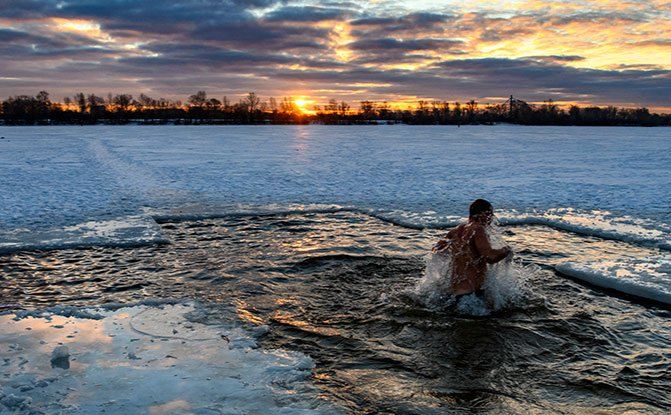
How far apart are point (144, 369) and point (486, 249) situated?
3.91m

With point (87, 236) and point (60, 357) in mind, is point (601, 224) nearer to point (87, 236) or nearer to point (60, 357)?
point (87, 236)

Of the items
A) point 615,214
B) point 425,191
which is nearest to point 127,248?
point 425,191

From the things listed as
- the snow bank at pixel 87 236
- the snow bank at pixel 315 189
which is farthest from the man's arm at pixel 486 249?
the snow bank at pixel 87 236

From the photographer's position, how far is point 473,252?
6406mm

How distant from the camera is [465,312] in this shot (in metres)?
6.34

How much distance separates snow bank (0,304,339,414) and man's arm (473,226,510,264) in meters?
2.58

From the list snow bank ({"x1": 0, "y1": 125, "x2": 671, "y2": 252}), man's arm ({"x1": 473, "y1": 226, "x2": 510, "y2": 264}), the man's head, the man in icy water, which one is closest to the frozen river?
snow bank ({"x1": 0, "y1": 125, "x2": 671, "y2": 252})

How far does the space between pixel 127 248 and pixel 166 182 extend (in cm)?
860

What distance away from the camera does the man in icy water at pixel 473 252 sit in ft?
20.6

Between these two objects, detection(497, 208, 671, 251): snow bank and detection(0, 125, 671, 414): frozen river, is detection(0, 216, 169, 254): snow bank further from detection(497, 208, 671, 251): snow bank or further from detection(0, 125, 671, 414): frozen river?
detection(497, 208, 671, 251): snow bank

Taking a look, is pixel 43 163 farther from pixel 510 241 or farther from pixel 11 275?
pixel 510 241

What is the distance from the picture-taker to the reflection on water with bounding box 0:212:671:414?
452cm

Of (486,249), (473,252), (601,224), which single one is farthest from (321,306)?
(601,224)

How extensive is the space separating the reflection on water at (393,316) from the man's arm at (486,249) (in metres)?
0.70
